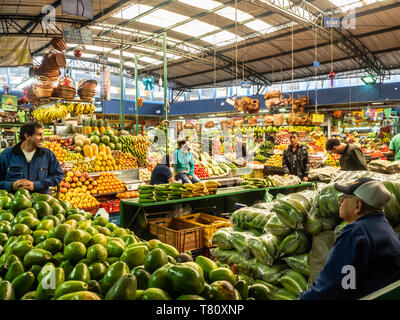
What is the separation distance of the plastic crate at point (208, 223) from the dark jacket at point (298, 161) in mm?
2500

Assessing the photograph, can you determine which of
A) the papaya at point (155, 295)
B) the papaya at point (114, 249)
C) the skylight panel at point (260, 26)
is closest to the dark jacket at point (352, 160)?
the papaya at point (114, 249)

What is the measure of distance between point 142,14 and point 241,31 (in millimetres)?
4506

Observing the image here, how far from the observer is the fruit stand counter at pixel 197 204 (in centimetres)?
391

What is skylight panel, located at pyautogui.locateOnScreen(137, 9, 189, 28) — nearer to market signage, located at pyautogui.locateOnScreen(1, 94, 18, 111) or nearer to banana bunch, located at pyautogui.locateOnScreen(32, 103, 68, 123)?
market signage, located at pyautogui.locateOnScreen(1, 94, 18, 111)

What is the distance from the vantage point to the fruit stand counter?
12.8 ft

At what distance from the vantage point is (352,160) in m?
5.16

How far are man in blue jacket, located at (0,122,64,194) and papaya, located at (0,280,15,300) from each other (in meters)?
2.44

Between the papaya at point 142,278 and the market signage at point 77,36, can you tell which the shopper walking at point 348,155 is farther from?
the market signage at point 77,36

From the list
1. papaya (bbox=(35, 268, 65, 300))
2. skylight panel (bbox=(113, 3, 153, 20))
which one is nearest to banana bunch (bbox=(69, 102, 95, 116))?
skylight panel (bbox=(113, 3, 153, 20))

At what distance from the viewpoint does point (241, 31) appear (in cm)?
1345

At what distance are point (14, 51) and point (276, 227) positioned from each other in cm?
777

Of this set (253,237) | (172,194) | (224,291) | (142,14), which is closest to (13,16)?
(142,14)

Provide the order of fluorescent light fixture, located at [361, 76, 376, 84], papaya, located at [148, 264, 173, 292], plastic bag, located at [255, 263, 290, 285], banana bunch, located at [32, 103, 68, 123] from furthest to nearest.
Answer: fluorescent light fixture, located at [361, 76, 376, 84] → banana bunch, located at [32, 103, 68, 123] → plastic bag, located at [255, 263, 290, 285] → papaya, located at [148, 264, 173, 292]

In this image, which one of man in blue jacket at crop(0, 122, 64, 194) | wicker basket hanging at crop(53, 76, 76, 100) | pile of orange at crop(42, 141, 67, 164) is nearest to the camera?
man in blue jacket at crop(0, 122, 64, 194)
